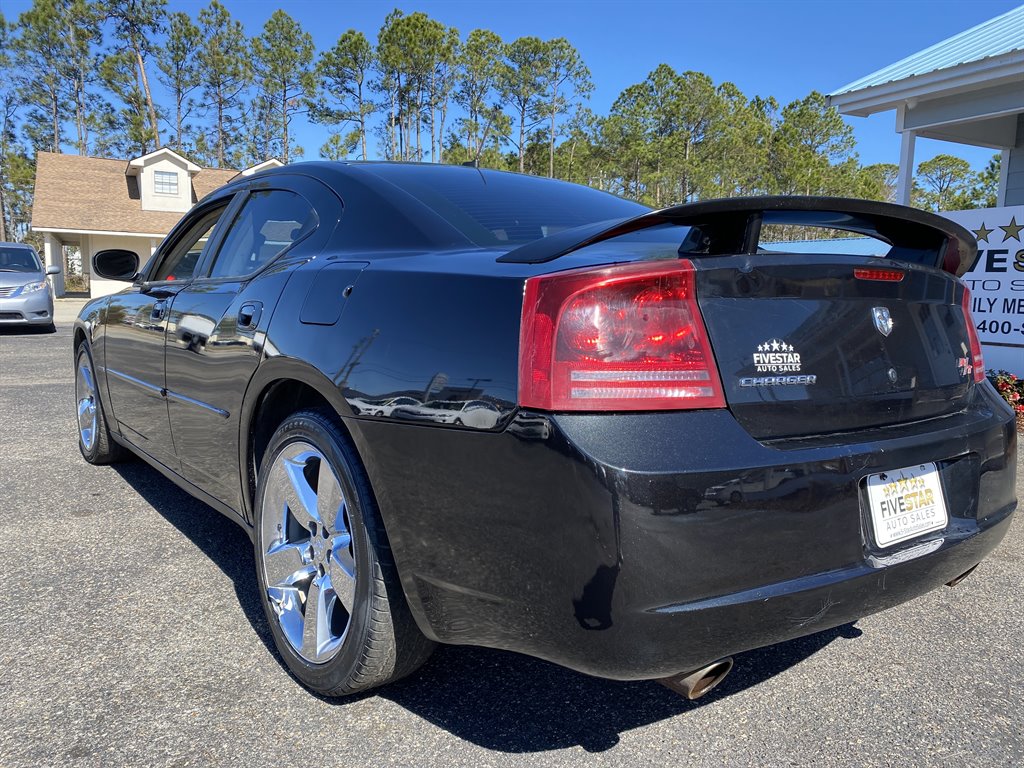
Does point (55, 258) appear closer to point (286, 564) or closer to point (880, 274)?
point (286, 564)

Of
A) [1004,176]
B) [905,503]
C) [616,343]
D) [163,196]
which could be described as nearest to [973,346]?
[905,503]

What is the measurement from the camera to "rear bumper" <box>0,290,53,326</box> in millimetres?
13320

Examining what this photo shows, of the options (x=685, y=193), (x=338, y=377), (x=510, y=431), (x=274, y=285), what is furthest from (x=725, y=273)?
(x=685, y=193)

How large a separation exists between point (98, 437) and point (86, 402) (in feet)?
1.12

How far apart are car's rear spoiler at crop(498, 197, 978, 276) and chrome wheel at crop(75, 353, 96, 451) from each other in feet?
12.1

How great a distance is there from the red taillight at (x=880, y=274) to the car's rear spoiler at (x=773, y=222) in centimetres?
17

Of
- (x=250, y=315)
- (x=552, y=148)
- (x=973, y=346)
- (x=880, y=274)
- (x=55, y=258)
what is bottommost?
(x=973, y=346)

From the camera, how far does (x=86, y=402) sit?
4.69 m

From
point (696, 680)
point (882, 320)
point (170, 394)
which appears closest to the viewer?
point (696, 680)

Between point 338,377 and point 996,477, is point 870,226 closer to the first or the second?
point 996,477

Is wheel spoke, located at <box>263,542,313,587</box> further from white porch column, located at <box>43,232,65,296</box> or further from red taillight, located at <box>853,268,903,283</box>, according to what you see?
white porch column, located at <box>43,232,65,296</box>

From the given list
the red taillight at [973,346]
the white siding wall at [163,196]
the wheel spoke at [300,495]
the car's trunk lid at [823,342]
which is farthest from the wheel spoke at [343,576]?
the white siding wall at [163,196]

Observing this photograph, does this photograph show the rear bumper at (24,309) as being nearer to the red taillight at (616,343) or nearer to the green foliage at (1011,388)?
the green foliage at (1011,388)

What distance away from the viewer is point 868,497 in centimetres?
172
